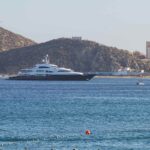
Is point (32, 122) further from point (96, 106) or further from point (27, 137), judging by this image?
point (96, 106)

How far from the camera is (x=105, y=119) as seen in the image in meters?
70.7

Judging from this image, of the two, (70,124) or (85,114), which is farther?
(85,114)

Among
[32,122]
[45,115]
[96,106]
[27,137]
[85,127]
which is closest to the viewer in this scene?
[27,137]

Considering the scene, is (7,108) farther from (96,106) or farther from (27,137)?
(27,137)

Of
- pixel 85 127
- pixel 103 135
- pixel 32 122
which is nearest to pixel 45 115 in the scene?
pixel 32 122

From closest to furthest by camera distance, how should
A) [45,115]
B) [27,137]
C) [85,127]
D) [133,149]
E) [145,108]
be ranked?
[133,149] < [27,137] < [85,127] < [45,115] < [145,108]

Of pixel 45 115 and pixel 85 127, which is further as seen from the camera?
pixel 45 115

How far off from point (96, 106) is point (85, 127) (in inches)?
1195

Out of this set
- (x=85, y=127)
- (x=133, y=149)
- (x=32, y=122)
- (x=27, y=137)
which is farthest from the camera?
(x=32, y=122)

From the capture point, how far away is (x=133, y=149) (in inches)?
1924

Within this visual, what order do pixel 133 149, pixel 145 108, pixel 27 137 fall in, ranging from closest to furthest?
pixel 133 149 → pixel 27 137 → pixel 145 108

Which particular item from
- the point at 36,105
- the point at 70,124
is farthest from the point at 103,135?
the point at 36,105

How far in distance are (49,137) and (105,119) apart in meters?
16.7

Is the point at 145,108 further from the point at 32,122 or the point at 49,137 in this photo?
the point at 49,137
